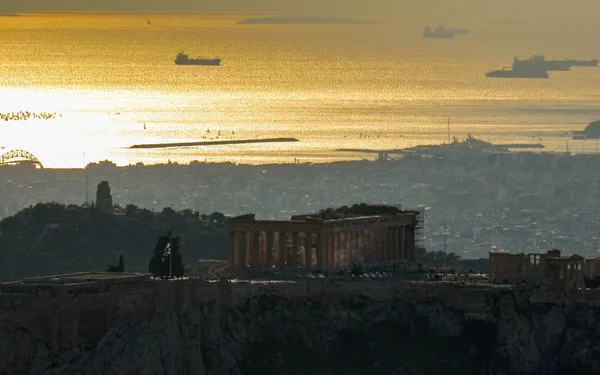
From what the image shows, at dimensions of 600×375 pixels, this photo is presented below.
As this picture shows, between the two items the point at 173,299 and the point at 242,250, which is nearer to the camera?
the point at 173,299

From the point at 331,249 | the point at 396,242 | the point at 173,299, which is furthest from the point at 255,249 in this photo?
the point at 173,299

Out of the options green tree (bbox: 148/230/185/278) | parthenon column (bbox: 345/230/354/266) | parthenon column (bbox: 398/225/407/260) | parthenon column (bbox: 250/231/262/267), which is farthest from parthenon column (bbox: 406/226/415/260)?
green tree (bbox: 148/230/185/278)

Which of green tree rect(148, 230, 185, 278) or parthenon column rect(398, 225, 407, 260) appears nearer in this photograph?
green tree rect(148, 230, 185, 278)

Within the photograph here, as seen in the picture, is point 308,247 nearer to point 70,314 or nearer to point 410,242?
point 410,242

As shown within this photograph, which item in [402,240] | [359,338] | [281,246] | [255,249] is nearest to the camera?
[359,338]

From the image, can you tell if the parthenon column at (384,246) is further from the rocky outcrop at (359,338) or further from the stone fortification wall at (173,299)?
the rocky outcrop at (359,338)

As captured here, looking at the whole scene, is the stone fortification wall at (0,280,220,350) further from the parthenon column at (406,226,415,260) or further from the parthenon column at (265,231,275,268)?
the parthenon column at (406,226,415,260)

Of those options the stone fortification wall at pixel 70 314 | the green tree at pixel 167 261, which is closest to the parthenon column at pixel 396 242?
the green tree at pixel 167 261
